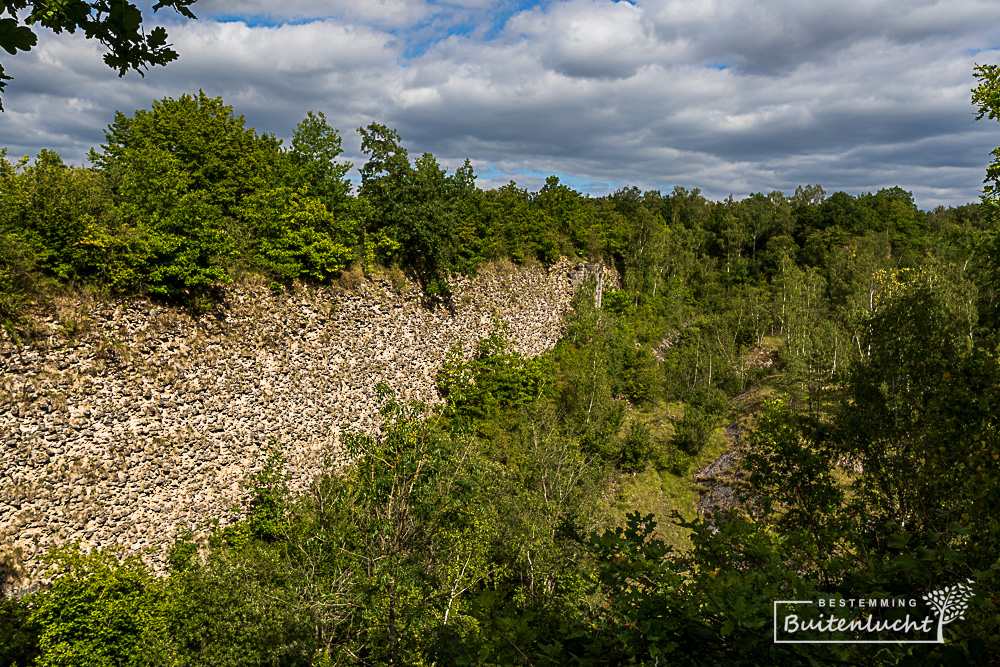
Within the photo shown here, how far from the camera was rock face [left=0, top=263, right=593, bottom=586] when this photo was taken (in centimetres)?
1184

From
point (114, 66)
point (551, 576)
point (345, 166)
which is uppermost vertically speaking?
point (345, 166)

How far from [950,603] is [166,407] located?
17277 mm

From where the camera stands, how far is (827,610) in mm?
3000

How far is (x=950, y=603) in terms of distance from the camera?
281 cm

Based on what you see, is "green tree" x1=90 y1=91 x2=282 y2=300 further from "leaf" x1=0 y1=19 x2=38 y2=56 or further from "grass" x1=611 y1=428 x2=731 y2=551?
"grass" x1=611 y1=428 x2=731 y2=551

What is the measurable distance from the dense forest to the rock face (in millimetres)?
736

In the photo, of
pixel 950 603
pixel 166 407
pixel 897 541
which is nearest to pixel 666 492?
pixel 166 407

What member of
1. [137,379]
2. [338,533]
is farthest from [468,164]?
[338,533]

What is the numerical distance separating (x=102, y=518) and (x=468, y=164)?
72.9ft

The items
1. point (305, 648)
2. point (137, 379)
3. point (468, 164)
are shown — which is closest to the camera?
point (305, 648)

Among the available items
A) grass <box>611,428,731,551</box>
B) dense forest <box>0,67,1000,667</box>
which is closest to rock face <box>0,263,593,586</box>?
dense forest <box>0,67,1000,667</box>

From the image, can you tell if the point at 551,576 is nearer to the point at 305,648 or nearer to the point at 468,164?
the point at 305,648

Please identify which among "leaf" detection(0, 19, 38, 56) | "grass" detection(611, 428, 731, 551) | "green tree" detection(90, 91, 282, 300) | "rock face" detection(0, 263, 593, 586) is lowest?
"grass" detection(611, 428, 731, 551)

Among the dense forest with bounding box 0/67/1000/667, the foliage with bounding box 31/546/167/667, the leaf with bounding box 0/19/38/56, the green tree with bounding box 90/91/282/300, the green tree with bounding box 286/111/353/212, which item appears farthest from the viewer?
the green tree with bounding box 286/111/353/212
